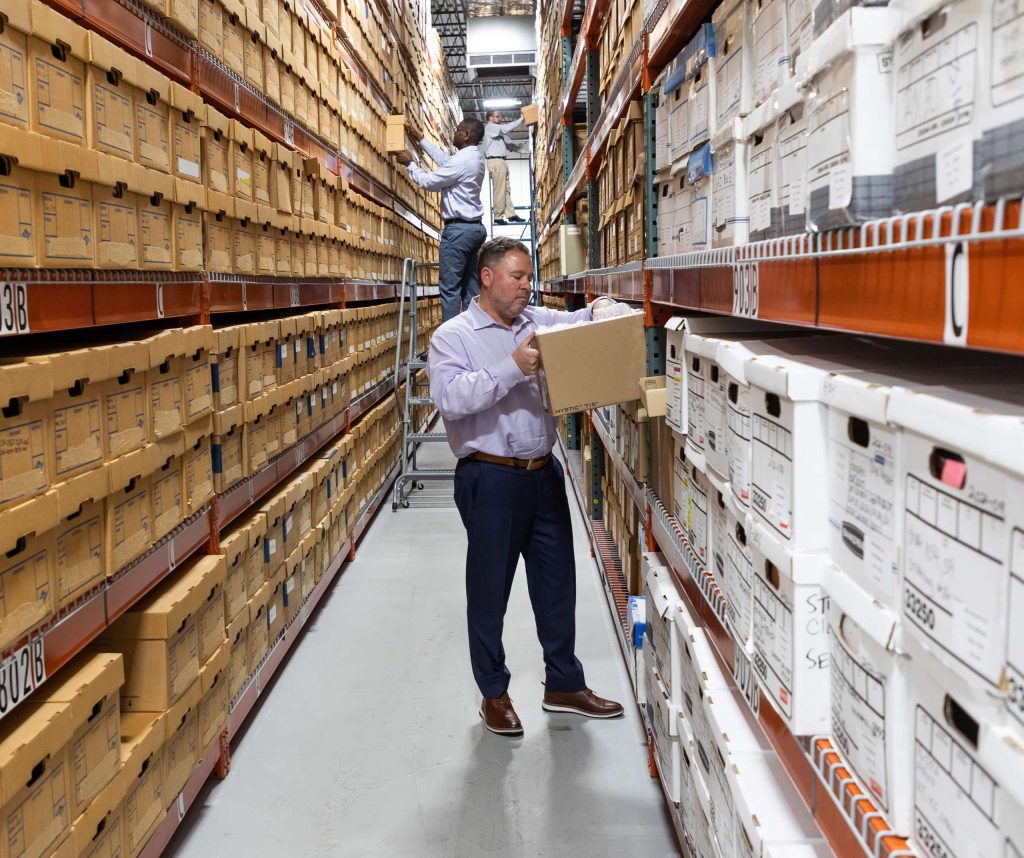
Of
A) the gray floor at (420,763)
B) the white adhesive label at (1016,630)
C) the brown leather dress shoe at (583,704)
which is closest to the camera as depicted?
the white adhesive label at (1016,630)

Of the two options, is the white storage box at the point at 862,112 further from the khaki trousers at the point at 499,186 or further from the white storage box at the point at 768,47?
the khaki trousers at the point at 499,186

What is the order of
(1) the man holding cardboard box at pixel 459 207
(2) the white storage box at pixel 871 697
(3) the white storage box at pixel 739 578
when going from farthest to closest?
1. (1) the man holding cardboard box at pixel 459 207
2. (3) the white storage box at pixel 739 578
3. (2) the white storage box at pixel 871 697

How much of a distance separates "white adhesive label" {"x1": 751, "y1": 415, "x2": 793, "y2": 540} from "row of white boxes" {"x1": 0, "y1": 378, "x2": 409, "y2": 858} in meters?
1.43

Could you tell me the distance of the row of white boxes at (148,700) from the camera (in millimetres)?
1814

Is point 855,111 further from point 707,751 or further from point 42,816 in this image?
point 42,816

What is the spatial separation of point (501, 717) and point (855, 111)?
2.66 meters

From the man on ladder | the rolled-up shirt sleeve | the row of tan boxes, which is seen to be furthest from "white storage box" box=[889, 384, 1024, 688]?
the man on ladder

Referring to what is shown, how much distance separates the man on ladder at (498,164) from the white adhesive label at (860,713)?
10.4 m

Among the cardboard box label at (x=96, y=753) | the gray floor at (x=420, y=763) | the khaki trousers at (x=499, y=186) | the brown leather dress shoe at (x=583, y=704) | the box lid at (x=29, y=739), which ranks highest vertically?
the khaki trousers at (x=499, y=186)

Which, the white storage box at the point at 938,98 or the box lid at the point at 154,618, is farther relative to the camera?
the box lid at the point at 154,618

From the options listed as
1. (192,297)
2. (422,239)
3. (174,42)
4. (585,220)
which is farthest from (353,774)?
(422,239)

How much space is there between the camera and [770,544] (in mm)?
1320

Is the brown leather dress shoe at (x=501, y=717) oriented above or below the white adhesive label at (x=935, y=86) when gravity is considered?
below

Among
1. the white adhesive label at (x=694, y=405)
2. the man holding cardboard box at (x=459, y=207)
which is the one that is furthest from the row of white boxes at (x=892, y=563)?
the man holding cardboard box at (x=459, y=207)
